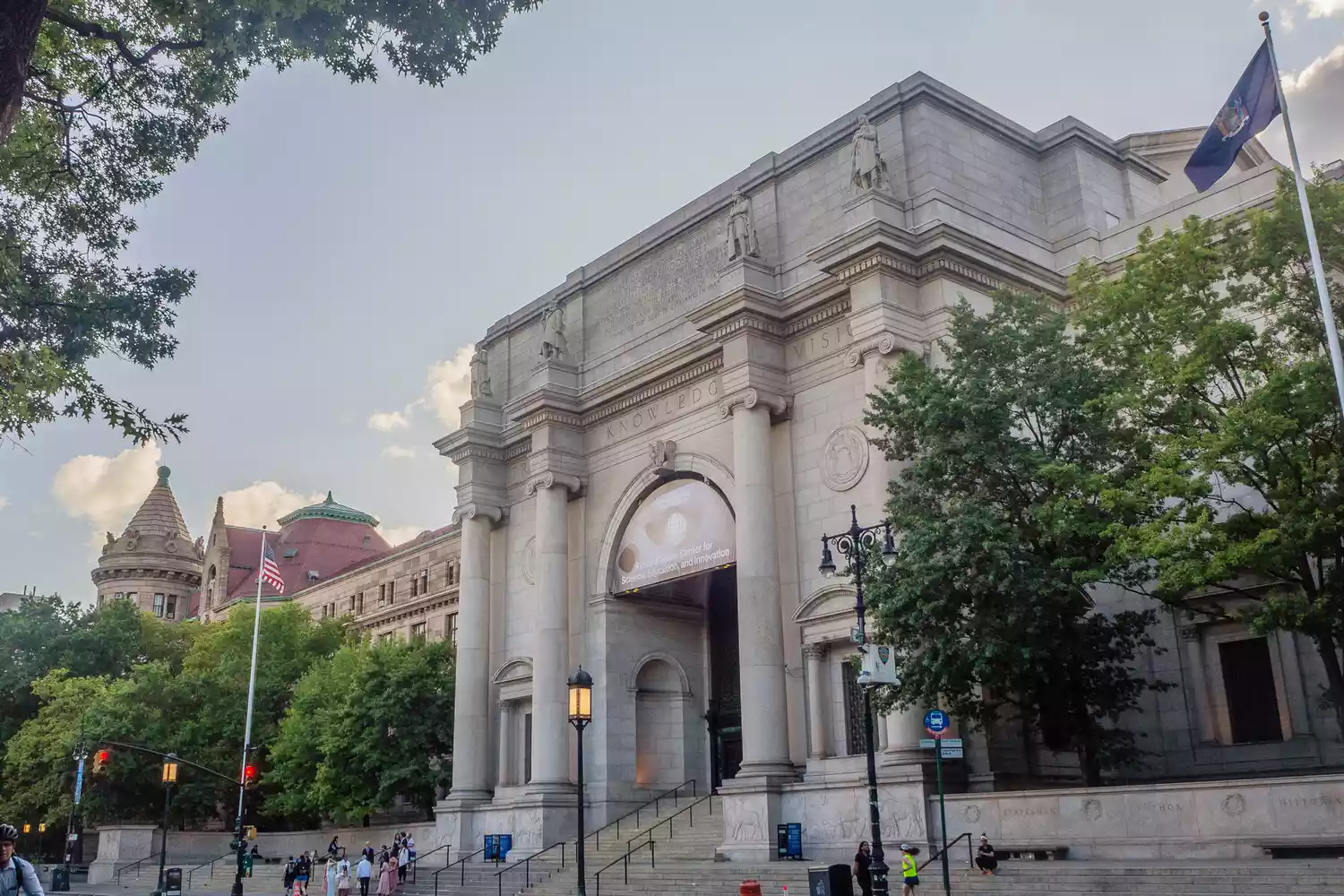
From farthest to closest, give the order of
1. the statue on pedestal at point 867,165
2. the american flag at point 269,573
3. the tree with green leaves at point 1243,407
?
1. the american flag at point 269,573
2. the statue on pedestal at point 867,165
3. the tree with green leaves at point 1243,407

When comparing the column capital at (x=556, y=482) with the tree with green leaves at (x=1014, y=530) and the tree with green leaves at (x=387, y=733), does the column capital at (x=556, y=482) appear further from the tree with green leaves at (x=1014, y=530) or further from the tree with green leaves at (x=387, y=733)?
the tree with green leaves at (x=1014, y=530)

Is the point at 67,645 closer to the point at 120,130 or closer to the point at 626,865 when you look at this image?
the point at 626,865

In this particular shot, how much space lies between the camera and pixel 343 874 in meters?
34.4

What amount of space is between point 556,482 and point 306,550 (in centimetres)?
6240

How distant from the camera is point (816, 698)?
3130cm

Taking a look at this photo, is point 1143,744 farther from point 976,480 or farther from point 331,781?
point 331,781

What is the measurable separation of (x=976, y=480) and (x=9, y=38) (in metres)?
19.4

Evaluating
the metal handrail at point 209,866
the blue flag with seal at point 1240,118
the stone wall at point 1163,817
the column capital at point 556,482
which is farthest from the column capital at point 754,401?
the metal handrail at point 209,866

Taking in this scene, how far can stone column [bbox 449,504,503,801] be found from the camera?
41.9 metres

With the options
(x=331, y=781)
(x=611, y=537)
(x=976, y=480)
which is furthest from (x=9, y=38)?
(x=331, y=781)

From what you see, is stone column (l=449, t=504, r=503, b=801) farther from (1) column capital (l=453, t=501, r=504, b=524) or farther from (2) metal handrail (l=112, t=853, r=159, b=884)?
(2) metal handrail (l=112, t=853, r=159, b=884)

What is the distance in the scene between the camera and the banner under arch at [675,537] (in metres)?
35.5

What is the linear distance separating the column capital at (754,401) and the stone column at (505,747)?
47.3ft

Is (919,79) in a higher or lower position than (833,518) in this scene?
higher
